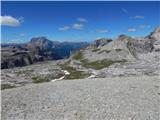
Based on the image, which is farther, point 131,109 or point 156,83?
point 156,83

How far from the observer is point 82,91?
176 feet

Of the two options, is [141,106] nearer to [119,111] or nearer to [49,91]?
[119,111]

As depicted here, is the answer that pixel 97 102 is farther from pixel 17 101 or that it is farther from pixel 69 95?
pixel 17 101

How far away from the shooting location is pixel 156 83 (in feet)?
204

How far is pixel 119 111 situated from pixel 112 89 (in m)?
15.2

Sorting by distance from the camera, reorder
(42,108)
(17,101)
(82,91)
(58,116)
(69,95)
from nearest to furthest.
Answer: (58,116)
(42,108)
(17,101)
(69,95)
(82,91)

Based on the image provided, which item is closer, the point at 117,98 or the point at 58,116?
the point at 58,116

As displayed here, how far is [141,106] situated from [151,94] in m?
8.49

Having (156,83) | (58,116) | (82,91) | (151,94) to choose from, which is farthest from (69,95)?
(156,83)

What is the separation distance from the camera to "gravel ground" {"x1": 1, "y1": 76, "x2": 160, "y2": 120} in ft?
127

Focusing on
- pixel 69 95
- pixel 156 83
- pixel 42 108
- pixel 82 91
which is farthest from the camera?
pixel 156 83

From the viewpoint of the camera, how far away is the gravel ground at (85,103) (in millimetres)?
38750

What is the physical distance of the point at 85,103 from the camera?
44312 mm

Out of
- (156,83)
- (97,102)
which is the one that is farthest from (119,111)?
(156,83)
